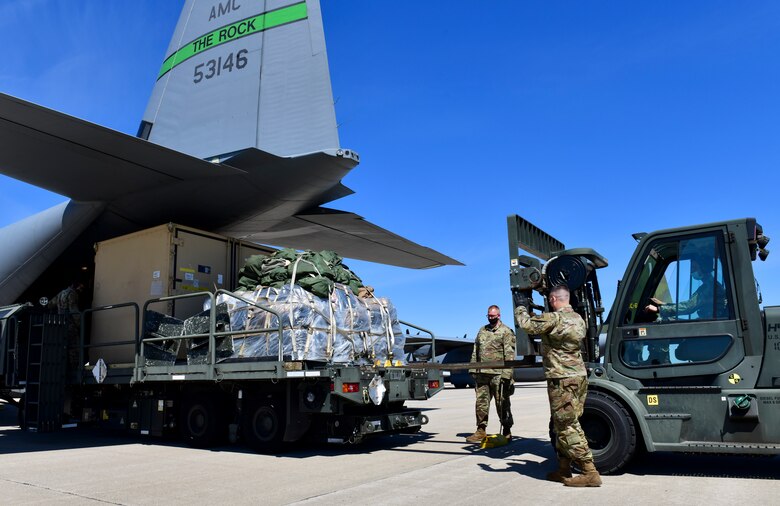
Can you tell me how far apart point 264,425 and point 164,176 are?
390 centimetres

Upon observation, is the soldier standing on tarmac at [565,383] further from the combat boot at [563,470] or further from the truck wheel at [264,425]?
Answer: the truck wheel at [264,425]

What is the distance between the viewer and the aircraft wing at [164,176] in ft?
24.9

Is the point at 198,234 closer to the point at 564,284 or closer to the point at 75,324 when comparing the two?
the point at 75,324

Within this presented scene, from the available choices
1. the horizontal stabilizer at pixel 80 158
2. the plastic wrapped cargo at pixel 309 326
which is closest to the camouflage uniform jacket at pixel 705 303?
the plastic wrapped cargo at pixel 309 326

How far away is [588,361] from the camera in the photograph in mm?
6676

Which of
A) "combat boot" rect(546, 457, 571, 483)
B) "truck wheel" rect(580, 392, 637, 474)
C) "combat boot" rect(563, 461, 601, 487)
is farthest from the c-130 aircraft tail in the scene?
"combat boot" rect(563, 461, 601, 487)

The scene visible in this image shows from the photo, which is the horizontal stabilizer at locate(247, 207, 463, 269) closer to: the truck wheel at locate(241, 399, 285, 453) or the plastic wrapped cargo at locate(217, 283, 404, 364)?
the plastic wrapped cargo at locate(217, 283, 404, 364)

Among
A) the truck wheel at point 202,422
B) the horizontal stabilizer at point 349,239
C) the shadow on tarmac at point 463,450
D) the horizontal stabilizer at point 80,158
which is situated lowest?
the shadow on tarmac at point 463,450

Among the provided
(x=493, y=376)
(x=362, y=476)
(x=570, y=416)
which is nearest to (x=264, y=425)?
(x=362, y=476)

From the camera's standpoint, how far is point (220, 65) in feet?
34.5

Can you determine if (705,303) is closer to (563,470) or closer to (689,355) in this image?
(689,355)

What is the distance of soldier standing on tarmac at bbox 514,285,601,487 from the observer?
539 cm

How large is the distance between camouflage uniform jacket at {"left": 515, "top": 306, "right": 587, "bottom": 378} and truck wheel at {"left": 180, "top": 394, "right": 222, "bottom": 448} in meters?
5.00

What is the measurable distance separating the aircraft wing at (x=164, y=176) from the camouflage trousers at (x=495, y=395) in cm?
370
